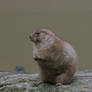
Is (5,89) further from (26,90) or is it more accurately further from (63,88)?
(63,88)

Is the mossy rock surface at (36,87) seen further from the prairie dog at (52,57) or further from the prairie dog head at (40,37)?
the prairie dog head at (40,37)

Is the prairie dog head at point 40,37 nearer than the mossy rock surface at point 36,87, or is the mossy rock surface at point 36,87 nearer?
the prairie dog head at point 40,37

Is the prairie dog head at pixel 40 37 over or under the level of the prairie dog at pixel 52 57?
over

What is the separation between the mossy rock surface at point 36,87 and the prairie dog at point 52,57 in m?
0.08

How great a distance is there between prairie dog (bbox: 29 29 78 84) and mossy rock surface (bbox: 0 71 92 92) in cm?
8

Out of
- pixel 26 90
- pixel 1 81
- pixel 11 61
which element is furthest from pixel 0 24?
pixel 26 90

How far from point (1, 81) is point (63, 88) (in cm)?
101

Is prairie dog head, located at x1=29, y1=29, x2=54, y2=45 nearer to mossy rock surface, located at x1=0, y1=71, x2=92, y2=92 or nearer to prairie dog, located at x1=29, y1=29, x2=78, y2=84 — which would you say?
prairie dog, located at x1=29, y1=29, x2=78, y2=84

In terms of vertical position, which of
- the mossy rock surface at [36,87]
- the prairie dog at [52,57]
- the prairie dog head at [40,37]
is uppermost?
the prairie dog head at [40,37]

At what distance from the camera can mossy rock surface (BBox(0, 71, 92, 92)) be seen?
139 inches

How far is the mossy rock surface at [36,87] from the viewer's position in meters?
3.53

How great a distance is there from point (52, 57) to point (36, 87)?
0.55 meters

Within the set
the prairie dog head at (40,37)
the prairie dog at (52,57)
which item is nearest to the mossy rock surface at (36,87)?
the prairie dog at (52,57)

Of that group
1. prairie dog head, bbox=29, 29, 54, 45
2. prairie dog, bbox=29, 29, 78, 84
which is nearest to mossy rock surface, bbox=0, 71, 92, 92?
prairie dog, bbox=29, 29, 78, 84
